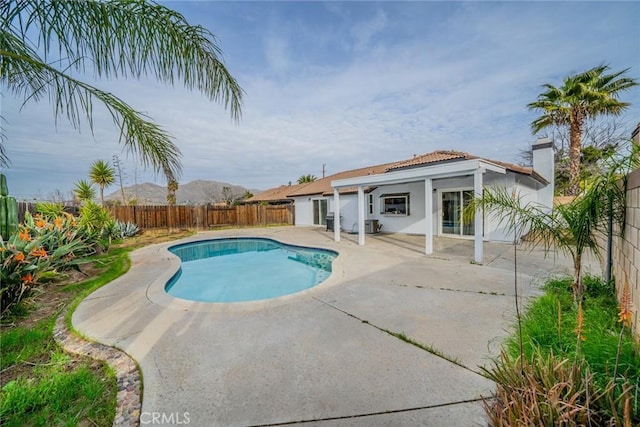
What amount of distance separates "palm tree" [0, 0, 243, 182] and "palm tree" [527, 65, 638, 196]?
1705cm

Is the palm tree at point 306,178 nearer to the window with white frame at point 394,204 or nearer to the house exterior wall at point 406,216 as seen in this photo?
the house exterior wall at point 406,216

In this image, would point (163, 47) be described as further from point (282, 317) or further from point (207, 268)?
point (207, 268)

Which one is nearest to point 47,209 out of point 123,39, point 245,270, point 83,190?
point 83,190

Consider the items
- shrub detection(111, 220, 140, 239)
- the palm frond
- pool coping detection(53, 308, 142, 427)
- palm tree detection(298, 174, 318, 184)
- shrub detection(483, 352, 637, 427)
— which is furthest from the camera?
palm tree detection(298, 174, 318, 184)

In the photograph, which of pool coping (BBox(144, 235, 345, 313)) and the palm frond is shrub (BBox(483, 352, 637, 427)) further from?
the palm frond

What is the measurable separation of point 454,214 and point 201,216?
58.4 ft

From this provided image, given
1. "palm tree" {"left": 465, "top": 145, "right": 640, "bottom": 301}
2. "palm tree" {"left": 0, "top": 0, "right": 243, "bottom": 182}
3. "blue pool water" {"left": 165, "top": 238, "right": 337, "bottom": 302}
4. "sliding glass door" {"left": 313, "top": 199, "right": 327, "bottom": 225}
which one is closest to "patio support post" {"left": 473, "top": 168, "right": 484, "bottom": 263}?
"palm tree" {"left": 465, "top": 145, "right": 640, "bottom": 301}

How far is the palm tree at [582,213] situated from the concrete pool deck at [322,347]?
4.64 feet

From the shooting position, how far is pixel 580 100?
46.2ft

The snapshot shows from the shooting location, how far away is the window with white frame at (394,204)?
15031mm

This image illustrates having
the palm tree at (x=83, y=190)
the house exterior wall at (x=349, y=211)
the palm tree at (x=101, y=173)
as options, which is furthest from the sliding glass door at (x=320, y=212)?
the palm tree at (x=101, y=173)

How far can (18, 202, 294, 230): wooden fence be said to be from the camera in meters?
18.0

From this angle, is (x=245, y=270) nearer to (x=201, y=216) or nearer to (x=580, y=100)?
(x=201, y=216)

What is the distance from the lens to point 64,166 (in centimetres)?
620
